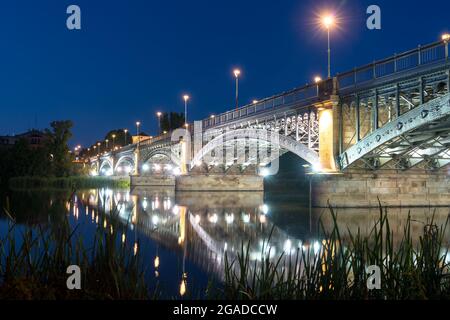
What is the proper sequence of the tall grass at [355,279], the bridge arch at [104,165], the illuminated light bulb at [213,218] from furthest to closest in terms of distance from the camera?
the bridge arch at [104,165] < the illuminated light bulb at [213,218] < the tall grass at [355,279]

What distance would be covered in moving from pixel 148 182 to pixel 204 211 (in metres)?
54.0

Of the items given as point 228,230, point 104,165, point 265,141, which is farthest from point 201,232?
point 104,165

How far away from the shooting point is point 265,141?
40.5 m

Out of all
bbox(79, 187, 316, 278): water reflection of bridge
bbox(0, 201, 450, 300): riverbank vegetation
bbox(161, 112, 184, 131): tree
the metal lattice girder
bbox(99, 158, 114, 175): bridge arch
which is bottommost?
bbox(79, 187, 316, 278): water reflection of bridge

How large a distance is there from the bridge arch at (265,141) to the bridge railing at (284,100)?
1.43 m

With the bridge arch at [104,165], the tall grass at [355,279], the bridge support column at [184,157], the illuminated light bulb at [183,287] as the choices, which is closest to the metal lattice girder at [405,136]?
the illuminated light bulb at [183,287]

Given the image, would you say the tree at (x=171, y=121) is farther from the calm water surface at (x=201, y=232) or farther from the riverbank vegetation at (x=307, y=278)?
the riverbank vegetation at (x=307, y=278)

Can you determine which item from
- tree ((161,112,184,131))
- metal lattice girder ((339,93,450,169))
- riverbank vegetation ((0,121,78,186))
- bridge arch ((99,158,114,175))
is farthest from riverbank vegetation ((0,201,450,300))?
tree ((161,112,184,131))

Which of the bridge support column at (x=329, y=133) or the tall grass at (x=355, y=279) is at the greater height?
the bridge support column at (x=329, y=133)

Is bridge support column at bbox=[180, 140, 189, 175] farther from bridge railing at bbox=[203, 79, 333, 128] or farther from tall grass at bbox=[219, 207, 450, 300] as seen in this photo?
tall grass at bbox=[219, 207, 450, 300]

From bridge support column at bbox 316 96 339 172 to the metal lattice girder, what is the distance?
0.80 metres

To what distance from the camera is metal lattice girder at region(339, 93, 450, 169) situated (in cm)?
2012

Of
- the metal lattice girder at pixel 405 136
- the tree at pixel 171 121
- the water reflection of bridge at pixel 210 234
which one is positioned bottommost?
the water reflection of bridge at pixel 210 234

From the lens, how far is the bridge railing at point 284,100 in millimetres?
29047
